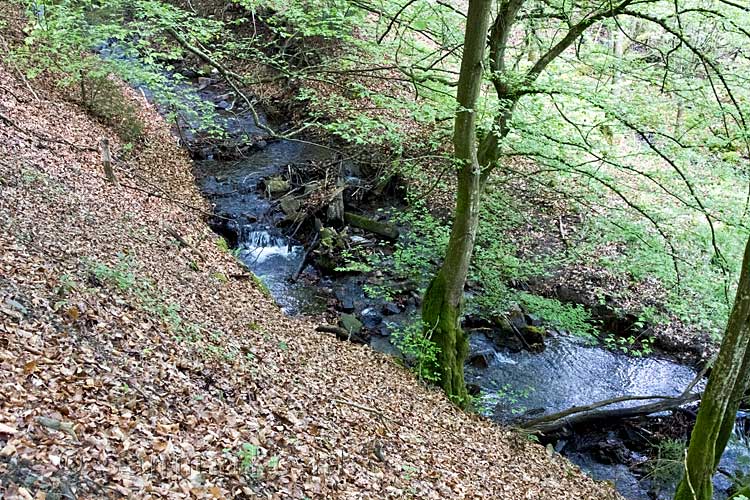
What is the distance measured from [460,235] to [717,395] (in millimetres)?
4279

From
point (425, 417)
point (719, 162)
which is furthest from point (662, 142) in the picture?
point (425, 417)

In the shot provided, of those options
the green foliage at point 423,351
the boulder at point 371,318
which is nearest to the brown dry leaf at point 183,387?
the green foliage at point 423,351

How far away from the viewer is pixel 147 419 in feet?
14.5

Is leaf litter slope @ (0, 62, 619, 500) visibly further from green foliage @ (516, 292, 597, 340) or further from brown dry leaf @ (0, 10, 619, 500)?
green foliage @ (516, 292, 597, 340)

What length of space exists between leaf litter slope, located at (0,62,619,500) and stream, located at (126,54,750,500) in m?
1.85

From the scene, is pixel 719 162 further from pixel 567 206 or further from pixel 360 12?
pixel 360 12

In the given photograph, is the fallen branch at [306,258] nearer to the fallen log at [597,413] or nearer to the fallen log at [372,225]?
the fallen log at [372,225]

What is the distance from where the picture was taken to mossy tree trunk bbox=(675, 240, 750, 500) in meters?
6.55

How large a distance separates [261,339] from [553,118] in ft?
20.6

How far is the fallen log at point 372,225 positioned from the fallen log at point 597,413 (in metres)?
6.38

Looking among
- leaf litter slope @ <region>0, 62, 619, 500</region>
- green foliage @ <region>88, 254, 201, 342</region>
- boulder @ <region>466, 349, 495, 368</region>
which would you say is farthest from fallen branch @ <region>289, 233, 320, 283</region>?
green foliage @ <region>88, 254, 201, 342</region>

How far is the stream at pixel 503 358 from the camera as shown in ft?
35.3

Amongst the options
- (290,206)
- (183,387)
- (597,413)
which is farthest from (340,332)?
(183,387)

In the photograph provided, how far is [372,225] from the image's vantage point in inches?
607
